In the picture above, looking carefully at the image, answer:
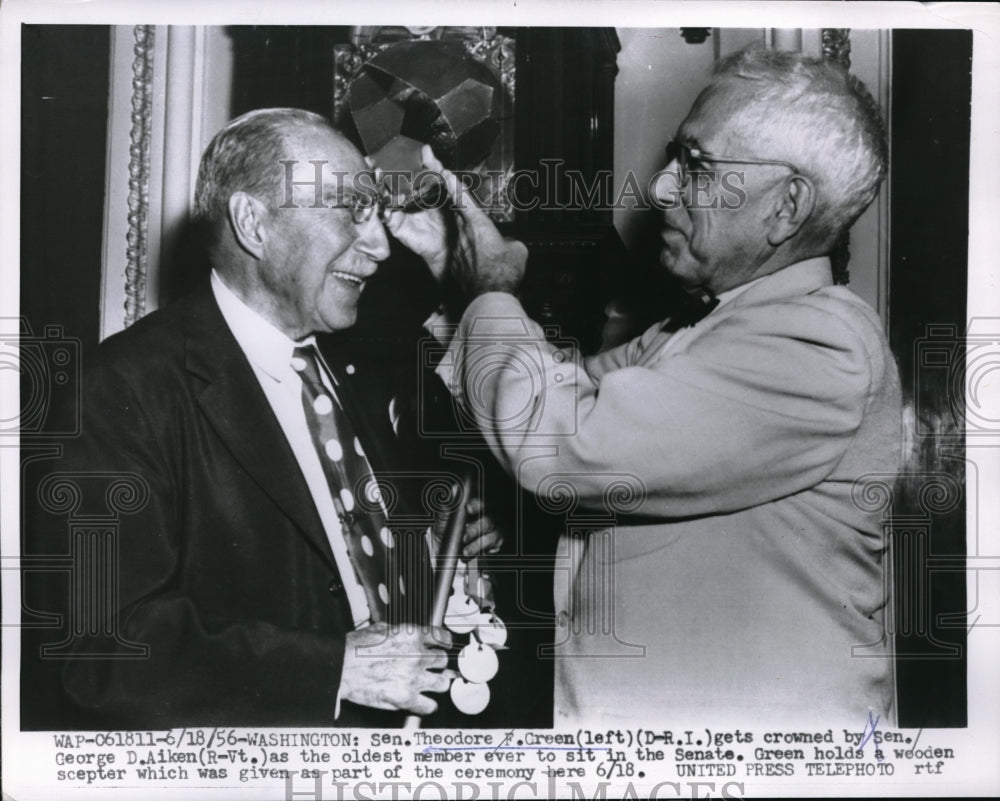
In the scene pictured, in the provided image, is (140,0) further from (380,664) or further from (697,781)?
(697,781)

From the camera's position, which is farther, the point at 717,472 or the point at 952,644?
the point at 952,644

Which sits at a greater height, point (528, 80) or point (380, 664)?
point (528, 80)

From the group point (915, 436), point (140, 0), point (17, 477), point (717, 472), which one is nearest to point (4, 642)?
point (17, 477)

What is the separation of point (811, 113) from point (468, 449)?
890 mm

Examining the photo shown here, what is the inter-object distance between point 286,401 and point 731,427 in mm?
823

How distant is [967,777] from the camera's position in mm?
2066

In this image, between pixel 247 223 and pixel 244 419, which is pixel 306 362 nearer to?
pixel 244 419

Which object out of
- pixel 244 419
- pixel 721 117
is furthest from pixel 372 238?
pixel 721 117

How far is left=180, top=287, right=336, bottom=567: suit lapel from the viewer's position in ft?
6.44

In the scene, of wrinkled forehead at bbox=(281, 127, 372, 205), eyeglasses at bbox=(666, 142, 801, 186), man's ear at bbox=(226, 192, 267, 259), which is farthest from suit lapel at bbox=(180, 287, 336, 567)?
eyeglasses at bbox=(666, 142, 801, 186)

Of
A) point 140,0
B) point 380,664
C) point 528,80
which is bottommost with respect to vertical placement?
point 380,664

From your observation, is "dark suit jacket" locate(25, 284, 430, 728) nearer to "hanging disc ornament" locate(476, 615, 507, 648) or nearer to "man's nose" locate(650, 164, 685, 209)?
"hanging disc ornament" locate(476, 615, 507, 648)

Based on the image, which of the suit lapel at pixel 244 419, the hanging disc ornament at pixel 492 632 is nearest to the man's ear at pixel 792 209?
the hanging disc ornament at pixel 492 632

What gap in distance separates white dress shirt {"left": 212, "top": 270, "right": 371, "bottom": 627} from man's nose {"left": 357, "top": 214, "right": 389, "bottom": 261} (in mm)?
224
